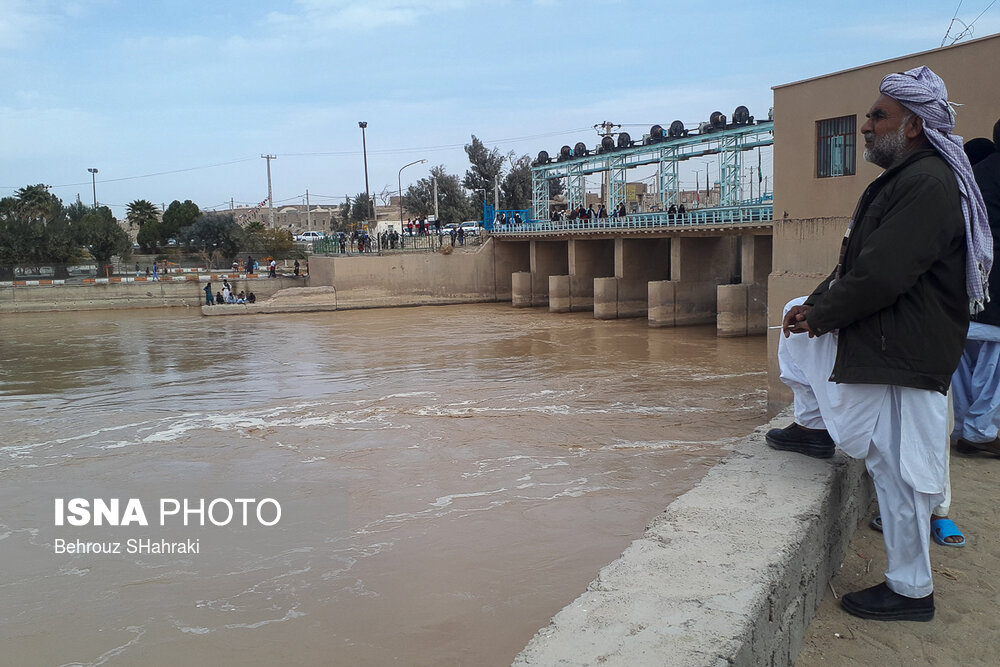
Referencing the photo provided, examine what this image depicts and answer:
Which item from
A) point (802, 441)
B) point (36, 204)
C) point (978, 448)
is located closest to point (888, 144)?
point (802, 441)

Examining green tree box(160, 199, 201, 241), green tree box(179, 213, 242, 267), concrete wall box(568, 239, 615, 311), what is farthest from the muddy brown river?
green tree box(160, 199, 201, 241)

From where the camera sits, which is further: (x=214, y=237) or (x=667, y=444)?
(x=214, y=237)

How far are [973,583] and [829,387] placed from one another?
99 cm

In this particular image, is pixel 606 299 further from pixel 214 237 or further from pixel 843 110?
pixel 214 237

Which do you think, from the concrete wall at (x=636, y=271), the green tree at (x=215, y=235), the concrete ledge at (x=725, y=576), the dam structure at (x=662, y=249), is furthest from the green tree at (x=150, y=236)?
the concrete ledge at (x=725, y=576)

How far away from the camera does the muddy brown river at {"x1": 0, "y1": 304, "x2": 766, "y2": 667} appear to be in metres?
5.96

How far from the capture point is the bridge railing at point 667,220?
77.4 feet

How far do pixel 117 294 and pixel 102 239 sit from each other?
1132 centimetres

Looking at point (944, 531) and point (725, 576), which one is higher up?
point (725, 576)

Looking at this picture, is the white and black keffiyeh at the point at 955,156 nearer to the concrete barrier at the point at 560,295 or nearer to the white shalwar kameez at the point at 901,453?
the white shalwar kameez at the point at 901,453

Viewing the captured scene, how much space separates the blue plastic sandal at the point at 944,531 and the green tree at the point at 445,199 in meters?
61.1

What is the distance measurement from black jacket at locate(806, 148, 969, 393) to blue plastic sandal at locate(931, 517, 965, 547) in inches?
38.3

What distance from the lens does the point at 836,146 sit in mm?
10438

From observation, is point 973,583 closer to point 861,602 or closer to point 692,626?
point 861,602
